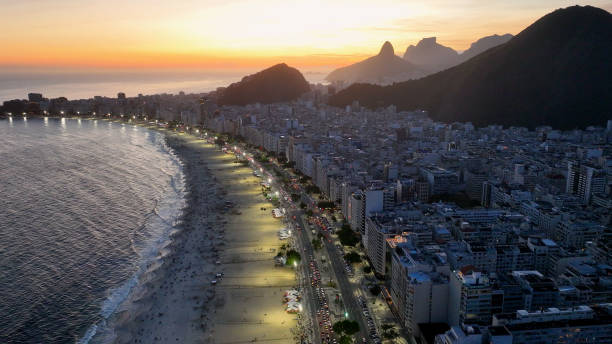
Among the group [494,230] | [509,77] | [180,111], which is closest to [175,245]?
[494,230]

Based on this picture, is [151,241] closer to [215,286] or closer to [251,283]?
[215,286]

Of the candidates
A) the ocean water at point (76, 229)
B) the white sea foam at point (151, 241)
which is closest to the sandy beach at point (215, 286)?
the white sea foam at point (151, 241)

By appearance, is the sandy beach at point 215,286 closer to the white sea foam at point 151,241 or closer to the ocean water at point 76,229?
the white sea foam at point 151,241

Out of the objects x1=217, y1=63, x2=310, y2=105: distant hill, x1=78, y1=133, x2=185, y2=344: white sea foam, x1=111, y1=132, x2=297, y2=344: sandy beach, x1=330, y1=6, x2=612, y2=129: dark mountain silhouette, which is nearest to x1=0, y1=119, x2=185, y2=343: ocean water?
x1=78, y1=133, x2=185, y2=344: white sea foam

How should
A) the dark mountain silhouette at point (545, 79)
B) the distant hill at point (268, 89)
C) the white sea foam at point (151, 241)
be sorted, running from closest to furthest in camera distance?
the white sea foam at point (151, 241), the dark mountain silhouette at point (545, 79), the distant hill at point (268, 89)

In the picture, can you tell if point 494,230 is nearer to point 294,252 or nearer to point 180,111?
point 294,252

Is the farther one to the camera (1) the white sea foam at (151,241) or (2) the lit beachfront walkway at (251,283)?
(1) the white sea foam at (151,241)

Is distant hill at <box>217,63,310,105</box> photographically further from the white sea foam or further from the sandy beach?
the sandy beach
